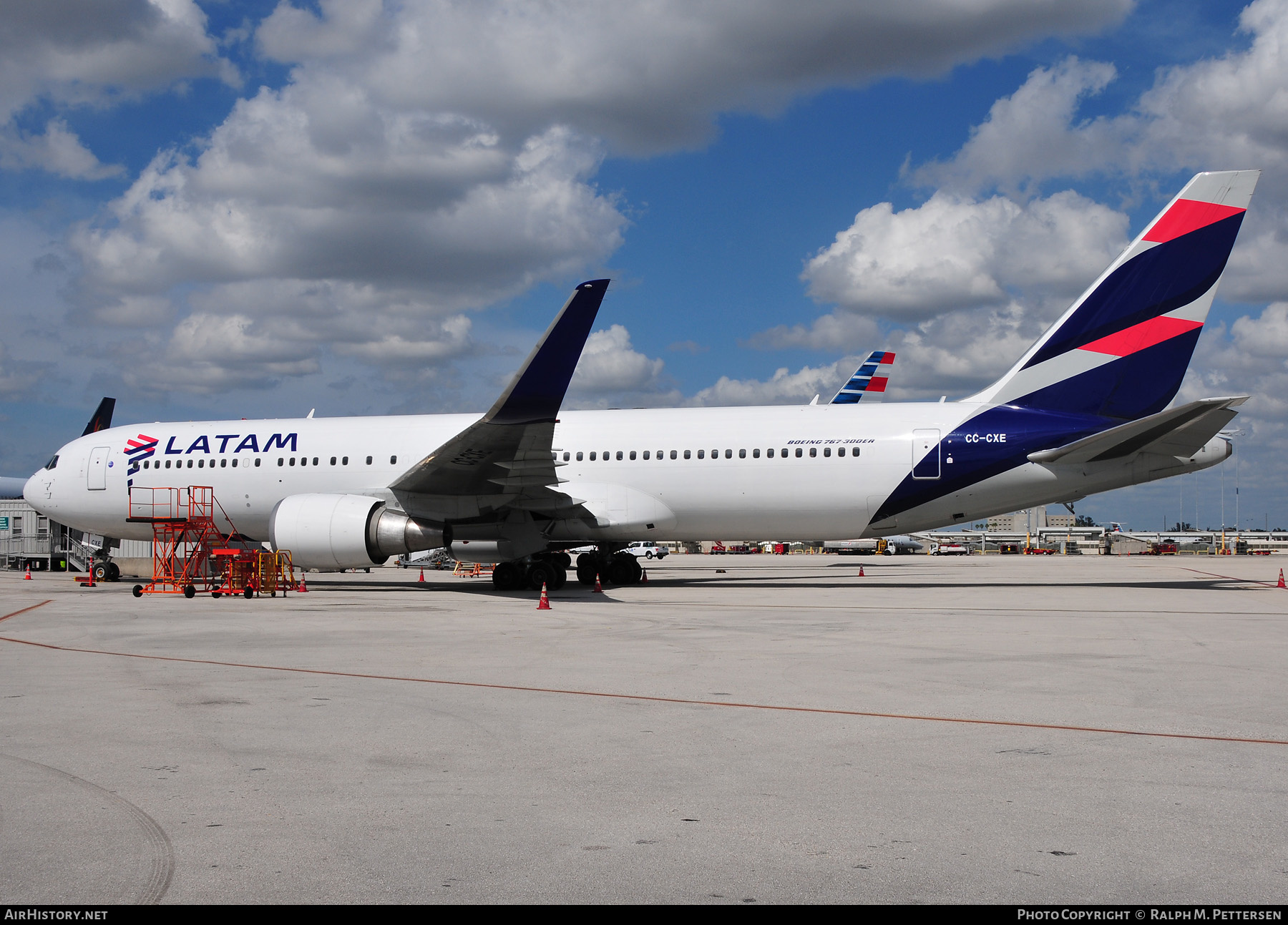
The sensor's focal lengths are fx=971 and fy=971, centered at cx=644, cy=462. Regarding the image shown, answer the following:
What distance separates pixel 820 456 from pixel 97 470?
694 inches

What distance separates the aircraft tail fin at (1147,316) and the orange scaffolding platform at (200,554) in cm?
1621

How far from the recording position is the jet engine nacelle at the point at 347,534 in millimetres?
19031

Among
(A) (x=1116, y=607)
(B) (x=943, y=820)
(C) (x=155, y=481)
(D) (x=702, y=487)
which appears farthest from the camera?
(C) (x=155, y=481)

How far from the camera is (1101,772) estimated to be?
204 inches

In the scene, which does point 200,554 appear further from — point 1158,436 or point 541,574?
point 1158,436

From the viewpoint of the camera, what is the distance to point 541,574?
20328mm

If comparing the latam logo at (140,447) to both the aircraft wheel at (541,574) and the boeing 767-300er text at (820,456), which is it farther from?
the aircraft wheel at (541,574)

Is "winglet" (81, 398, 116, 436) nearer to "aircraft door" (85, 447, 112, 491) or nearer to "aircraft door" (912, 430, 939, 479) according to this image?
"aircraft door" (85, 447, 112, 491)

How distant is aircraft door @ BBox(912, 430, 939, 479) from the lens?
19.5 m

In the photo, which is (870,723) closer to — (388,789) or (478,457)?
(388,789)

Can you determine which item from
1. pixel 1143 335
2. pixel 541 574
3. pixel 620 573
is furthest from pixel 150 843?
pixel 1143 335
